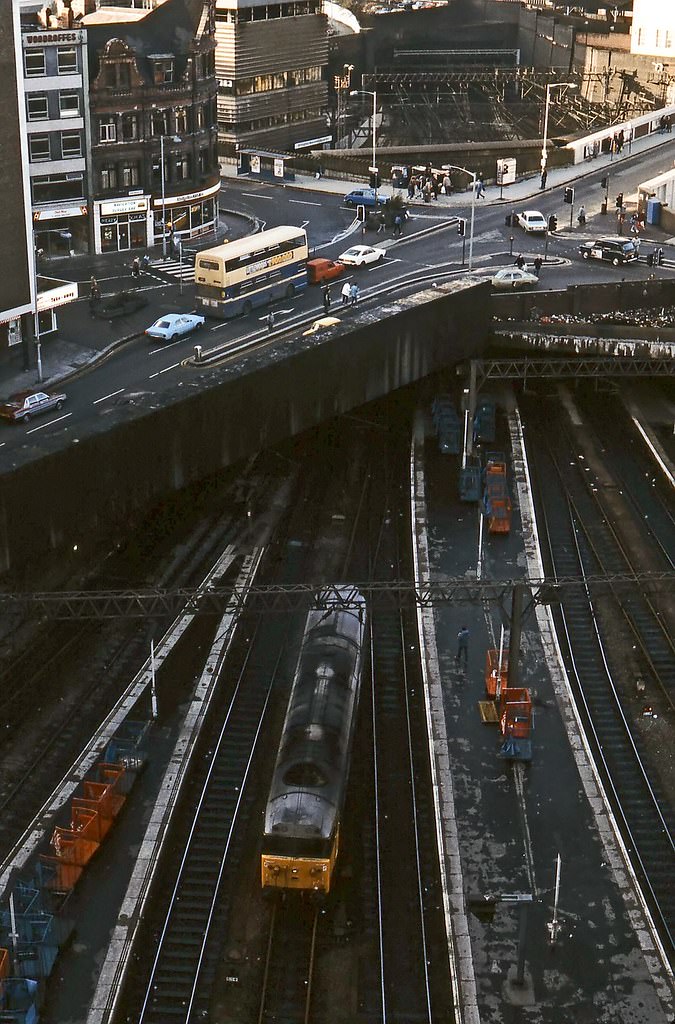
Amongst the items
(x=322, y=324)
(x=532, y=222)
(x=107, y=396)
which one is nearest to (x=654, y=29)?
(x=532, y=222)

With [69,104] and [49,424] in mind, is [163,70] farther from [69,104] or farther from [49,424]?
[49,424]

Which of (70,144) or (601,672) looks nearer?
(601,672)

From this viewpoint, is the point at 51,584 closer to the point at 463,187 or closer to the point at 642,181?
the point at 463,187

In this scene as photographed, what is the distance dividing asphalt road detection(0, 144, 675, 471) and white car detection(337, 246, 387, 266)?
50 centimetres

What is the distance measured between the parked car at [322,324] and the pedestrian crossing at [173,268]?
12416 millimetres

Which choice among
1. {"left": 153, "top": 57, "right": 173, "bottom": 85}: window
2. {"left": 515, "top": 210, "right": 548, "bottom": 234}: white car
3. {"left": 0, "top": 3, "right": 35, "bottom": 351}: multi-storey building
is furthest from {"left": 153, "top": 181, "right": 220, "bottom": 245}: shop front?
{"left": 0, "top": 3, "right": 35, "bottom": 351}: multi-storey building

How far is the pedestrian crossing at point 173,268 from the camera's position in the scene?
80250 mm

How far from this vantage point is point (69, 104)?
267 feet

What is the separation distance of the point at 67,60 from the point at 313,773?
55512 mm

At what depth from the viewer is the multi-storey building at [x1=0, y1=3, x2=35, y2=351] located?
6319 cm

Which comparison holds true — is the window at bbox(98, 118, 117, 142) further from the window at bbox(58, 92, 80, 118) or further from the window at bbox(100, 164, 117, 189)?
the window at bbox(58, 92, 80, 118)

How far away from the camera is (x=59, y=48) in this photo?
79812 mm

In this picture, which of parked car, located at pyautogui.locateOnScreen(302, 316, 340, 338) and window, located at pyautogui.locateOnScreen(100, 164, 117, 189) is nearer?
parked car, located at pyautogui.locateOnScreen(302, 316, 340, 338)

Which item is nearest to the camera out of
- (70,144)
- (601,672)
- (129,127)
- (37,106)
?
(601,672)
